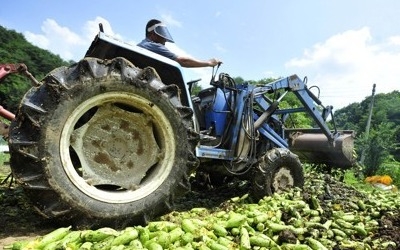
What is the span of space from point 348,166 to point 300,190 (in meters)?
2.17

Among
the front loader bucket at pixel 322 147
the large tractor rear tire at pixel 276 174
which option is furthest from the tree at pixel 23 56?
the large tractor rear tire at pixel 276 174

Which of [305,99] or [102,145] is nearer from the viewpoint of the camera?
[102,145]

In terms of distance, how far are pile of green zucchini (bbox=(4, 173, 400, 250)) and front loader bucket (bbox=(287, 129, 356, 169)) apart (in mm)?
1382

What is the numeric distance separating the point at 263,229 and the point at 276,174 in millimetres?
1865

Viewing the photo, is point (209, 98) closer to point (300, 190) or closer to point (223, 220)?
point (300, 190)

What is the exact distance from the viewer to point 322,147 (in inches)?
291

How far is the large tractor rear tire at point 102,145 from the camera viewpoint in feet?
10.7

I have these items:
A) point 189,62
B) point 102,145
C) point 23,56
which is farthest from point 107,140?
point 23,56

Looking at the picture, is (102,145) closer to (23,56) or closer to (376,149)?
(376,149)

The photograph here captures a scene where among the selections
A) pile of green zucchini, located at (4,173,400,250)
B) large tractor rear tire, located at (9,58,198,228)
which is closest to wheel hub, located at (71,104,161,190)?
large tractor rear tire, located at (9,58,198,228)

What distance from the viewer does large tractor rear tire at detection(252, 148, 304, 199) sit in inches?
215

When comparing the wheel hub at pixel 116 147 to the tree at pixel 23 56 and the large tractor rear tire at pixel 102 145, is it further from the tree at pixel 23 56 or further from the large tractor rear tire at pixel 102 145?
the tree at pixel 23 56

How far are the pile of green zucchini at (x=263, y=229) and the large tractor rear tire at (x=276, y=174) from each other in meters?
0.17

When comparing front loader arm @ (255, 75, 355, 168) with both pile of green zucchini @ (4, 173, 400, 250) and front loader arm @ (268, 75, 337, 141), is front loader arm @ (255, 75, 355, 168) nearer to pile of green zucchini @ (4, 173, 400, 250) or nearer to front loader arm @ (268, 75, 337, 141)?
front loader arm @ (268, 75, 337, 141)
